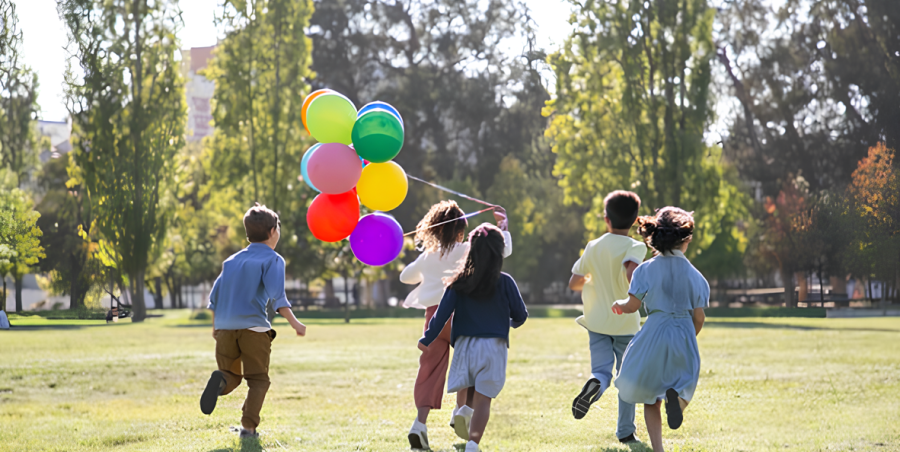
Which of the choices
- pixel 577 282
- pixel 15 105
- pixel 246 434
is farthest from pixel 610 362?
pixel 15 105

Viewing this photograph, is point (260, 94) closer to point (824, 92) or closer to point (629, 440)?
point (824, 92)

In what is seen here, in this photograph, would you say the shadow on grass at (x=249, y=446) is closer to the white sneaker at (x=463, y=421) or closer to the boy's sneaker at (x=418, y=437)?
the boy's sneaker at (x=418, y=437)

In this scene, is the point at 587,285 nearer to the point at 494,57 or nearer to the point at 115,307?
the point at 115,307

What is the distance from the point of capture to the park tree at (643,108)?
776 inches

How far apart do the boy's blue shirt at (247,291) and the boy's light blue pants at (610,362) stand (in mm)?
2172

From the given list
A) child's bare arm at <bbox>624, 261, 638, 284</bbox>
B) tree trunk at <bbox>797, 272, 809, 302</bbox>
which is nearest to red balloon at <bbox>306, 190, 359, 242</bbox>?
child's bare arm at <bbox>624, 261, 638, 284</bbox>

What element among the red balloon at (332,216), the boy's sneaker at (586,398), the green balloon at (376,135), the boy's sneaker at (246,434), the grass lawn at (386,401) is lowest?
the grass lawn at (386,401)

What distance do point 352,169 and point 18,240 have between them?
392 cm

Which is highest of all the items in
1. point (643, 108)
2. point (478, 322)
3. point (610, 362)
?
point (643, 108)

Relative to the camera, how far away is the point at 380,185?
6910 mm

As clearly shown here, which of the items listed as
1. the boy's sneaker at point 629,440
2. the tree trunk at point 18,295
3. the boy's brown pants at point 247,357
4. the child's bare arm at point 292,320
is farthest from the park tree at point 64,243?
the boy's sneaker at point 629,440

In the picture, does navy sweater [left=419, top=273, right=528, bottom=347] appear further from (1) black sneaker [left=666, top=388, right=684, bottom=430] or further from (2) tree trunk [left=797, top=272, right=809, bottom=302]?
(2) tree trunk [left=797, top=272, right=809, bottom=302]

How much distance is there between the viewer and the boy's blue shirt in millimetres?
5535

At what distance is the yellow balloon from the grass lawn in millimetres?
1825
